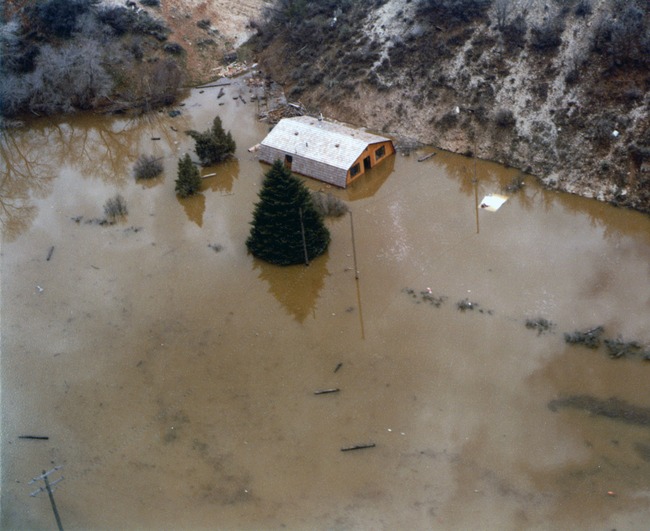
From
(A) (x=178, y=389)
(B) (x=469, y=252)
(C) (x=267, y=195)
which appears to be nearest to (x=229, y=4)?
(C) (x=267, y=195)

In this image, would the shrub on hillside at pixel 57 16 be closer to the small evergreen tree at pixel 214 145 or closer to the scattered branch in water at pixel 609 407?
the small evergreen tree at pixel 214 145

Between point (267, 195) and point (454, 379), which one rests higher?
point (267, 195)

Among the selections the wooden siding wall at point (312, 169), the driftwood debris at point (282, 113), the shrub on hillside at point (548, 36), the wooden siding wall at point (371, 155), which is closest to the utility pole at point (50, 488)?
the wooden siding wall at point (312, 169)

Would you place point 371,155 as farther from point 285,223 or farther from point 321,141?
point 285,223

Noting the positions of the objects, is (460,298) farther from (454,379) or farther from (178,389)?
(178,389)

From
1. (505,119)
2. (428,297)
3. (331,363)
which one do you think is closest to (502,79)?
(505,119)
